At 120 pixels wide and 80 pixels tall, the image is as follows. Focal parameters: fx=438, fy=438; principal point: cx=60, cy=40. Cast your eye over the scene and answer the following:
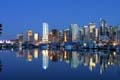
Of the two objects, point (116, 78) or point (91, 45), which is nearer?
point (116, 78)

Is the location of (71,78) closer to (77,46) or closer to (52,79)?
(52,79)

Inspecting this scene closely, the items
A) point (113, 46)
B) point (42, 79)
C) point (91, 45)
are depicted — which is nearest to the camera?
point (42, 79)

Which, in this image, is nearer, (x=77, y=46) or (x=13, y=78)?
(x=13, y=78)

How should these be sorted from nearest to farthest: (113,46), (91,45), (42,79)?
(42,79)
(113,46)
(91,45)

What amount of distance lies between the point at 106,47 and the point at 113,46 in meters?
6.61

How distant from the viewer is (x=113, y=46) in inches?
6801

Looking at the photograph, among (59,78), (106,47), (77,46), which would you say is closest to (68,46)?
(77,46)

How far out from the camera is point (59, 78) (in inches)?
1419

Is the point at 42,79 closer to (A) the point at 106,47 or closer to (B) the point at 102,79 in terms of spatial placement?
(B) the point at 102,79

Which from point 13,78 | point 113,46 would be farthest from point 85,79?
point 113,46

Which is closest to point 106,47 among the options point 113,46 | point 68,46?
point 113,46

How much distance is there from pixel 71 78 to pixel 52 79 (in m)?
1.73

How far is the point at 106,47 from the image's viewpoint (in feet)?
587

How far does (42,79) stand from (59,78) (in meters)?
2.13
